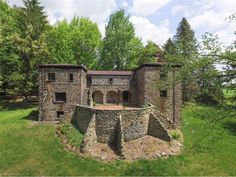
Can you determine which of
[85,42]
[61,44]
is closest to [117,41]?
[85,42]

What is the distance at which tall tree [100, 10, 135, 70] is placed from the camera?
149ft

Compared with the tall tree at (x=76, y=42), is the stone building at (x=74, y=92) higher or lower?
lower

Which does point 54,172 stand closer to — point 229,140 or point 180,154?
point 180,154

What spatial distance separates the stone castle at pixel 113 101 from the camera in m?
22.8

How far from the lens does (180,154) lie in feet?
72.1

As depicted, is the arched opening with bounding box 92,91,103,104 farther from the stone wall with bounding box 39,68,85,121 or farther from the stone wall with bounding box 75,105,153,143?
the stone wall with bounding box 75,105,153,143

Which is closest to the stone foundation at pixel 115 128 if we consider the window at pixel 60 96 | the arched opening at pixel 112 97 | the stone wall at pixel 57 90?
the stone wall at pixel 57 90

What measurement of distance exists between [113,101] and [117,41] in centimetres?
1427

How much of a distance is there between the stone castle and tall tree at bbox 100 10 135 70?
11.1 meters

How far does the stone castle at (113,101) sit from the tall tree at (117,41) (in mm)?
11116

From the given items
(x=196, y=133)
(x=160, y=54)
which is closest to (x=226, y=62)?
(x=196, y=133)

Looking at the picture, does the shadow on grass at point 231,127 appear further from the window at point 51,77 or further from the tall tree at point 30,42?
the tall tree at point 30,42

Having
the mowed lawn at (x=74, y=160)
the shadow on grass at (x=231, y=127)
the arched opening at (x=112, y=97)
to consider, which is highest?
the arched opening at (x=112, y=97)

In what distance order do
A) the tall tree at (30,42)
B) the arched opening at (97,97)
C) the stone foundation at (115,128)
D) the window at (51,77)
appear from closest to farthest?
the stone foundation at (115,128) < the window at (51,77) < the tall tree at (30,42) < the arched opening at (97,97)
